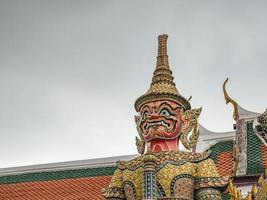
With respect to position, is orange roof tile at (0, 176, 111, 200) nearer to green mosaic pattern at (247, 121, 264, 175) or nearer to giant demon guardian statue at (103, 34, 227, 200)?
green mosaic pattern at (247, 121, 264, 175)

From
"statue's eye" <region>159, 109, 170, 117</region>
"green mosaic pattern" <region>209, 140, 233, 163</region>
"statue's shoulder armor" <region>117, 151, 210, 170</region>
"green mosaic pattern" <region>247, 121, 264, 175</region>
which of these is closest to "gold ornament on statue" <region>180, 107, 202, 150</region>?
"statue's eye" <region>159, 109, 170, 117</region>

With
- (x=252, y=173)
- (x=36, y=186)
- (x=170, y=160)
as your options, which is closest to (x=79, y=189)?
(x=36, y=186)

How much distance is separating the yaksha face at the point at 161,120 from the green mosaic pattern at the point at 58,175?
3625 millimetres

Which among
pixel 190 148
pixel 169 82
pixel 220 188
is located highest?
pixel 169 82

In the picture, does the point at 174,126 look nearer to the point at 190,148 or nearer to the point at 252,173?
the point at 190,148

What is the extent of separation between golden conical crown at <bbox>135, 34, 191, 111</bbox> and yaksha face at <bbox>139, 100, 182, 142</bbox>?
77mm

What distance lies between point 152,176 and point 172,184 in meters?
0.47

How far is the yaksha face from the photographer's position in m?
9.02

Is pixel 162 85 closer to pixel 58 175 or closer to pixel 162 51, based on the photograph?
pixel 162 51

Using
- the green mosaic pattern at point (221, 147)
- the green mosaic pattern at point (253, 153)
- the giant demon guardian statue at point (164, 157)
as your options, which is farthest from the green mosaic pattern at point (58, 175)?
the giant demon guardian statue at point (164, 157)

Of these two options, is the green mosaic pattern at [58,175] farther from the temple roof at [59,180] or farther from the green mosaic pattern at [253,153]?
the green mosaic pattern at [253,153]

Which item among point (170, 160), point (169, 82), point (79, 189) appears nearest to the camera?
point (170, 160)

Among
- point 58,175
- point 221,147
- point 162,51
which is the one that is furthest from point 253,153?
point 58,175

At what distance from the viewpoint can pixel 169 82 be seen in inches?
372
